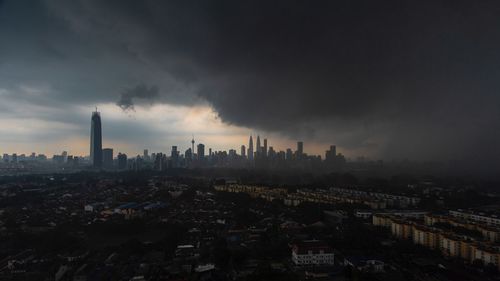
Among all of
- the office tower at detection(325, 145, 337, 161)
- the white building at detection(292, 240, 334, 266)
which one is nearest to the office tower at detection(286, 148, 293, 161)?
the office tower at detection(325, 145, 337, 161)

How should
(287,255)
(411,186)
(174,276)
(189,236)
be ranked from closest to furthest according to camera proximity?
(174,276) < (287,255) < (189,236) < (411,186)

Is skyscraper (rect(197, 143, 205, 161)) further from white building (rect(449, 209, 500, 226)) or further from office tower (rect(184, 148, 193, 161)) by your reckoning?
white building (rect(449, 209, 500, 226))

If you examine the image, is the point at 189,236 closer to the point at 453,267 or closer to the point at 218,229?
the point at 218,229

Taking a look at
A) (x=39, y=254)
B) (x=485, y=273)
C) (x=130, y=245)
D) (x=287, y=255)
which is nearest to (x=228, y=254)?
(x=287, y=255)

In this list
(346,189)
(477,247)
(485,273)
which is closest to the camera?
(485,273)

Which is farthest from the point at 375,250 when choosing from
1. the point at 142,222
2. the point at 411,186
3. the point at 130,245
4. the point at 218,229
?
the point at 411,186

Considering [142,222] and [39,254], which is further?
[142,222]

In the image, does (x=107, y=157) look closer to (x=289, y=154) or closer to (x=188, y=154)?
(x=188, y=154)

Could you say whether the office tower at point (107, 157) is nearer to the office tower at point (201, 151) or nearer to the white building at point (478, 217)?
the office tower at point (201, 151)

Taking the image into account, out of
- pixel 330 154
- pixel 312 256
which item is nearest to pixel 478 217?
pixel 312 256

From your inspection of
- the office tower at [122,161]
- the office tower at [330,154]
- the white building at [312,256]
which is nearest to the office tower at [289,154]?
the office tower at [330,154]
